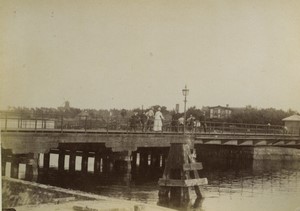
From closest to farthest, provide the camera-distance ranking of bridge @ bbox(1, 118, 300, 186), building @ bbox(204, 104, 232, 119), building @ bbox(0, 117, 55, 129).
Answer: building @ bbox(0, 117, 55, 129), building @ bbox(204, 104, 232, 119), bridge @ bbox(1, 118, 300, 186)

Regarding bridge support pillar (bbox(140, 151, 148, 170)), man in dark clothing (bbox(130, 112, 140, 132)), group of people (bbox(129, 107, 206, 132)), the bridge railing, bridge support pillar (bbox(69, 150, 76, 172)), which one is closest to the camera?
the bridge railing

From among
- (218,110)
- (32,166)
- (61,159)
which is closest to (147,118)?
(218,110)

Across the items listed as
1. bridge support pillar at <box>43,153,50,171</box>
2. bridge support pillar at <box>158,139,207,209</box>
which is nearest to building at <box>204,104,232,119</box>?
bridge support pillar at <box>158,139,207,209</box>

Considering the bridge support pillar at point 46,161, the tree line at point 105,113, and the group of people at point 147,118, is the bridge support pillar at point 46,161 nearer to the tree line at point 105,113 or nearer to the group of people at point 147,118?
the group of people at point 147,118

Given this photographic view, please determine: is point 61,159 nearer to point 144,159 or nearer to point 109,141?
point 109,141

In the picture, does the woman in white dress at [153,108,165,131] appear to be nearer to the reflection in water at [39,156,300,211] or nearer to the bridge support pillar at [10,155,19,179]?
the reflection in water at [39,156,300,211]

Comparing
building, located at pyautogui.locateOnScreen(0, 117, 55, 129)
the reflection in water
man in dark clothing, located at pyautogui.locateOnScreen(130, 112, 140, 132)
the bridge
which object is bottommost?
the reflection in water

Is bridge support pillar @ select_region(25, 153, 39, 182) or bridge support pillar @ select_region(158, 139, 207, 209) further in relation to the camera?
bridge support pillar @ select_region(25, 153, 39, 182)

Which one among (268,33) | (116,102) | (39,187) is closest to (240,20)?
(268,33)

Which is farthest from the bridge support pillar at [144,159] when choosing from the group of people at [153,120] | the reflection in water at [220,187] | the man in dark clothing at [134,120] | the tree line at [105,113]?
the tree line at [105,113]

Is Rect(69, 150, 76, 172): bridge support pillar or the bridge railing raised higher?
the bridge railing
